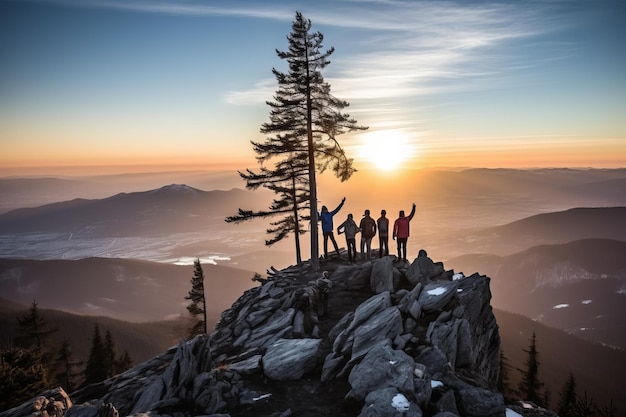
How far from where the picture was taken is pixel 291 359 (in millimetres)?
13000

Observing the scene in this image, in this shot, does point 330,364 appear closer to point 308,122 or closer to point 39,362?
point 308,122

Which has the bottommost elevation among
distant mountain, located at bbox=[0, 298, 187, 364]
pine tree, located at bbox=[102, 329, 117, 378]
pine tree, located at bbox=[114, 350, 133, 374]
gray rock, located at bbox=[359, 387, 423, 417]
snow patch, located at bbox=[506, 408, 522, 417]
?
distant mountain, located at bbox=[0, 298, 187, 364]

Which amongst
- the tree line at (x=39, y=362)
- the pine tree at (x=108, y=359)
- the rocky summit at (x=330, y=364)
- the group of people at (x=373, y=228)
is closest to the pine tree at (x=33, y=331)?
the tree line at (x=39, y=362)

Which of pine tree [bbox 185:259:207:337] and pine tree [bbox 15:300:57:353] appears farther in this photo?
pine tree [bbox 15:300:57:353]

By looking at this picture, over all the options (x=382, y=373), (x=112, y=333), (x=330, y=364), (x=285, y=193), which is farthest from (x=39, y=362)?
(x=112, y=333)

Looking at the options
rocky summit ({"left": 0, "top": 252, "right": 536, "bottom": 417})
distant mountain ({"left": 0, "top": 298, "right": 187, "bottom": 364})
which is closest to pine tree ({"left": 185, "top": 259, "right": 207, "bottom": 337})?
rocky summit ({"left": 0, "top": 252, "right": 536, "bottom": 417})

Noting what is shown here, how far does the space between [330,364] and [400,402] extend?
376cm

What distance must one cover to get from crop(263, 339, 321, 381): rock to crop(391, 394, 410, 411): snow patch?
4.52 m

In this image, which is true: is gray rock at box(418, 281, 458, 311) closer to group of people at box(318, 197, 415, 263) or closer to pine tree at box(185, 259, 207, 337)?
group of people at box(318, 197, 415, 263)

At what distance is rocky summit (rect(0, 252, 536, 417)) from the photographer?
401 inches

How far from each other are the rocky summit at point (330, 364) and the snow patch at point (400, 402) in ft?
0.09

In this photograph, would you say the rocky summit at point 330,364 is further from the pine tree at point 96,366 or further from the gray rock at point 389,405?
the pine tree at point 96,366

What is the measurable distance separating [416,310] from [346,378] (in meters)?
4.00

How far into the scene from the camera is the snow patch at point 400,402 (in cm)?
877
